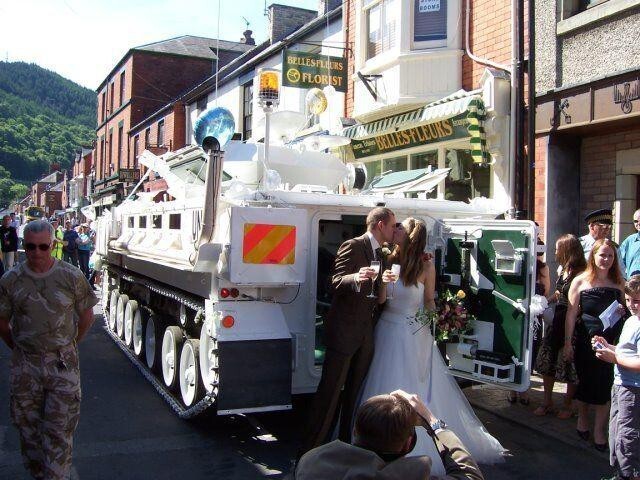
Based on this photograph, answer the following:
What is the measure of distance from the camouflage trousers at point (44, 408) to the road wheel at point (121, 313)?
17.3 ft

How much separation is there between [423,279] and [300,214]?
102cm

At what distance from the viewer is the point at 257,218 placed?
4.70 metres

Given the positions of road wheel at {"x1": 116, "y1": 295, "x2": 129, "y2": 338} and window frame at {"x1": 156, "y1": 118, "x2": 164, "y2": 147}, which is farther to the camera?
window frame at {"x1": 156, "y1": 118, "x2": 164, "y2": 147}

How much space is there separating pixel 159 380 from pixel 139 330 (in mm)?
1348

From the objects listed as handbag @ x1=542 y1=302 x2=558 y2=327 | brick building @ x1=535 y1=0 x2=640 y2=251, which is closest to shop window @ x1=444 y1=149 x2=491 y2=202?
brick building @ x1=535 y1=0 x2=640 y2=251

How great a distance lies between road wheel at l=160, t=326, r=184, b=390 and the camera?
6.27m

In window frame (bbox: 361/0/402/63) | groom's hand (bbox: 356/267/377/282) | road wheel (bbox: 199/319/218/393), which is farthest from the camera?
window frame (bbox: 361/0/402/63)

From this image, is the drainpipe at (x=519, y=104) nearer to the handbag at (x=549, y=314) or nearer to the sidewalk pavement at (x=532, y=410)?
the sidewalk pavement at (x=532, y=410)

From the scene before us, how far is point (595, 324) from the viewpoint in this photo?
16.9 ft

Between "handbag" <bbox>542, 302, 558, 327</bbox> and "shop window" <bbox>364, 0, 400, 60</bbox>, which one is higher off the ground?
"shop window" <bbox>364, 0, 400, 60</bbox>

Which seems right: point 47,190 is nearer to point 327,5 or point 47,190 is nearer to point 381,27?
point 327,5

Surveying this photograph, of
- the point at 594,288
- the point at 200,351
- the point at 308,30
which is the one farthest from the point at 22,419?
the point at 308,30

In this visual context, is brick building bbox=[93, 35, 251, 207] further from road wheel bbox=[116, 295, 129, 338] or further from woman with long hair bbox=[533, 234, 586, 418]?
woman with long hair bbox=[533, 234, 586, 418]

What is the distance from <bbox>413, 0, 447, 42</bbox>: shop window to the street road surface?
688 centimetres
